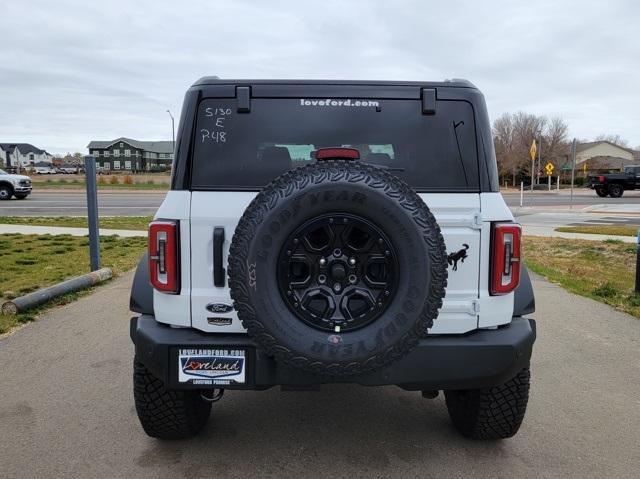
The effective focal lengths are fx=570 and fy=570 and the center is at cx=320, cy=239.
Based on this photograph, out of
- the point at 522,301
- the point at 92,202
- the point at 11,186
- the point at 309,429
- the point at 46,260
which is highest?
the point at 11,186

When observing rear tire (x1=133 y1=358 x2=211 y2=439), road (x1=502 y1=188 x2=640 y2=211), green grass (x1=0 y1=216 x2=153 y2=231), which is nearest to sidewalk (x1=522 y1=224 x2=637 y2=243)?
green grass (x1=0 y1=216 x2=153 y2=231)

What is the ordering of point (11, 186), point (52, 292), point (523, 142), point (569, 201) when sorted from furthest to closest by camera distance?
point (523, 142)
point (569, 201)
point (11, 186)
point (52, 292)

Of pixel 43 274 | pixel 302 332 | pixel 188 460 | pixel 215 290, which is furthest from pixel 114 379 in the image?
pixel 43 274

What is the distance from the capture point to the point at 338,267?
2.54 metres

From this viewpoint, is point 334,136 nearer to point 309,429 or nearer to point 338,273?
point 338,273

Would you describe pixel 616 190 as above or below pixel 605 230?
above

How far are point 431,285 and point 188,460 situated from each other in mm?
1697

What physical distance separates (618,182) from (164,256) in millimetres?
39057

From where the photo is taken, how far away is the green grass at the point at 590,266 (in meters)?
7.47

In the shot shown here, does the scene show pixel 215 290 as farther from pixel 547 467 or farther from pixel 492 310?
pixel 547 467

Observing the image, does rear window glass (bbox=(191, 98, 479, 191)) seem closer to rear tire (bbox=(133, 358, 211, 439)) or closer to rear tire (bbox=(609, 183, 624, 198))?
rear tire (bbox=(133, 358, 211, 439))

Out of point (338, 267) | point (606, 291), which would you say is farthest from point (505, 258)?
point (606, 291)

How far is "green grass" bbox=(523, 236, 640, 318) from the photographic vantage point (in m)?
7.47

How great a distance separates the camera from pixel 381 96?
2973mm
